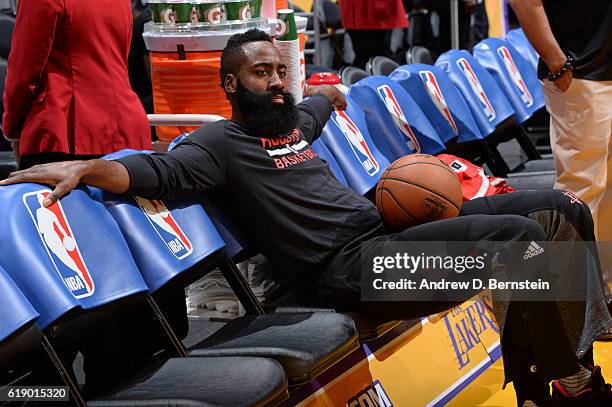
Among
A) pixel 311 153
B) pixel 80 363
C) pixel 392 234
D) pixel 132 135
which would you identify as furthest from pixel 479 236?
pixel 80 363

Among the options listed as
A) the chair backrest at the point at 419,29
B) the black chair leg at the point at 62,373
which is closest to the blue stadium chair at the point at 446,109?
the black chair leg at the point at 62,373

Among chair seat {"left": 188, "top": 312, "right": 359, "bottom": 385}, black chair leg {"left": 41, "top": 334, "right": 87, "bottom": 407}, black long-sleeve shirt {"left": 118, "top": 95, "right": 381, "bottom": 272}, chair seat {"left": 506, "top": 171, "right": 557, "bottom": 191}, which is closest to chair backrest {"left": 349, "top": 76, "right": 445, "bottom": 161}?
chair seat {"left": 506, "top": 171, "right": 557, "bottom": 191}

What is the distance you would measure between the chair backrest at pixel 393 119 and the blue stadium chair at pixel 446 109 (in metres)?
0.12

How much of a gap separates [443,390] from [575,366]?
2.26 ft

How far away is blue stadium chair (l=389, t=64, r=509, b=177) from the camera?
6.13 m

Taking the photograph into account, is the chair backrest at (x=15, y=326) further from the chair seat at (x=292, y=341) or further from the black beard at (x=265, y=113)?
the black beard at (x=265, y=113)

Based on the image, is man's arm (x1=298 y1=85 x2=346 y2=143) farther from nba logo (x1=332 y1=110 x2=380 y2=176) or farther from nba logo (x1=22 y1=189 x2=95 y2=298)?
nba logo (x1=22 y1=189 x2=95 y2=298)

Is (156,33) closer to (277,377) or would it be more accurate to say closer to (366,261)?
(366,261)

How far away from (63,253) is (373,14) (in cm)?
661

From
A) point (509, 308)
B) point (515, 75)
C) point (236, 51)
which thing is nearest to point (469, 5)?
point (515, 75)

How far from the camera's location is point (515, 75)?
720cm

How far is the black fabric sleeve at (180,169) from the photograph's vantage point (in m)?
3.53

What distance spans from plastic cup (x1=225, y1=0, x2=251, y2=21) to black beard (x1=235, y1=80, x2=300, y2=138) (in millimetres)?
892

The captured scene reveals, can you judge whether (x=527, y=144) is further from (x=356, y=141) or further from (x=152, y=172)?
(x=152, y=172)
